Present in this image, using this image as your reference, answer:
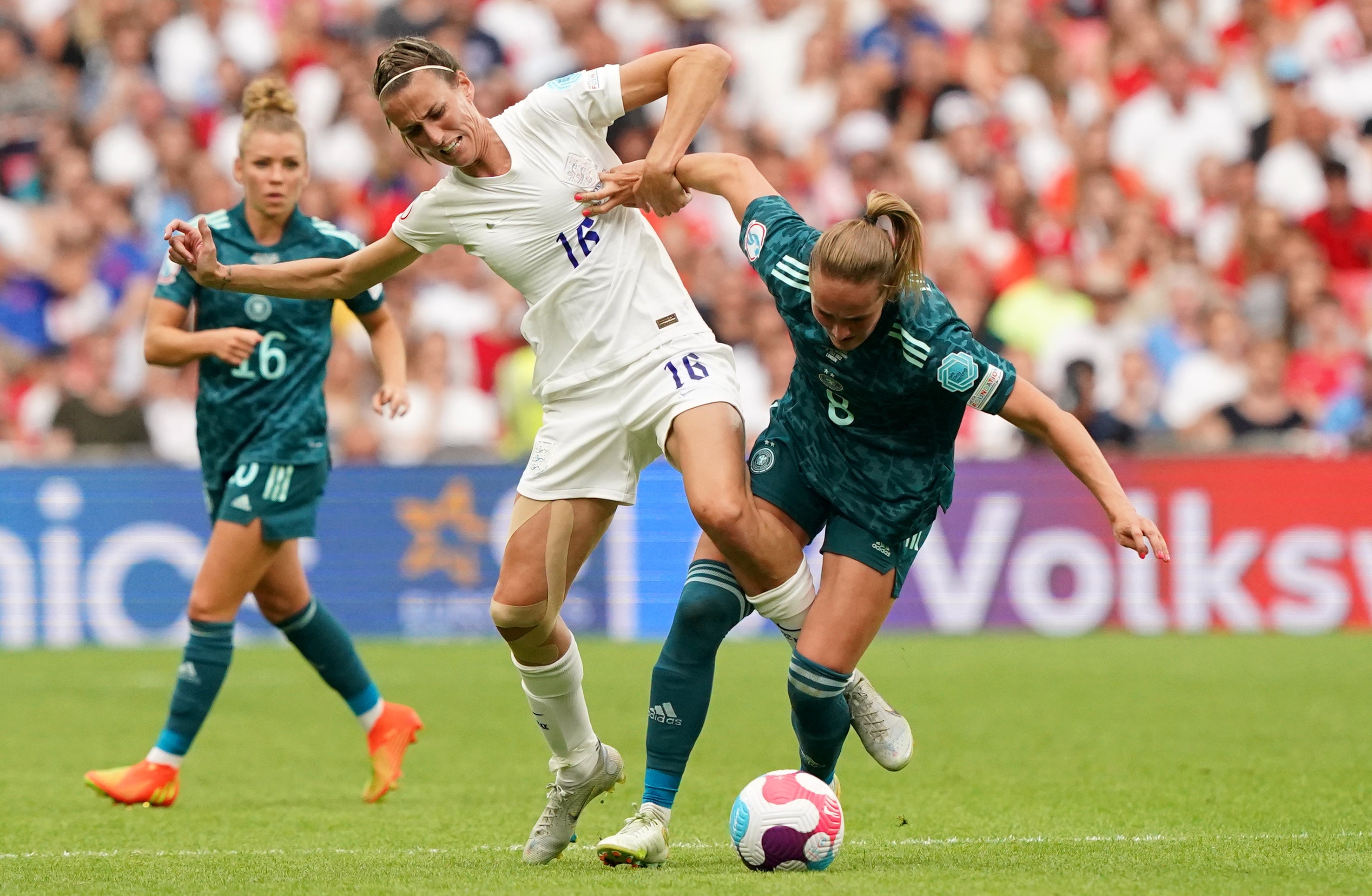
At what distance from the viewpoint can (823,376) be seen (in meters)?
5.67

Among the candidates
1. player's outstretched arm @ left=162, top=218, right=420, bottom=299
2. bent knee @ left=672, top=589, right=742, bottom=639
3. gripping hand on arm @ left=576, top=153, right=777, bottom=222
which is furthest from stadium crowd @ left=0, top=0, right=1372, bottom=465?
bent knee @ left=672, top=589, right=742, bottom=639

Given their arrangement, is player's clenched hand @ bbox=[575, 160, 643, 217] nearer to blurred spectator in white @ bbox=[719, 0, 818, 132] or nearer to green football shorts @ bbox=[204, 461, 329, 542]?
green football shorts @ bbox=[204, 461, 329, 542]

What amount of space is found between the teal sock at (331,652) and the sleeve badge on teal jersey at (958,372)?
3.20 metres

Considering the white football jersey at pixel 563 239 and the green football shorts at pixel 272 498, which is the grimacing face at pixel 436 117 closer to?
the white football jersey at pixel 563 239

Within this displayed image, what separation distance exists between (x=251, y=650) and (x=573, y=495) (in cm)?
738

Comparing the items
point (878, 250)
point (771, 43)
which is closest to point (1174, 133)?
point (771, 43)

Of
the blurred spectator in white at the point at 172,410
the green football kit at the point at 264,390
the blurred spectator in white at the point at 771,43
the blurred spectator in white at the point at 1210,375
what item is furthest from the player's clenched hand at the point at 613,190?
the blurred spectator in white at the point at 771,43

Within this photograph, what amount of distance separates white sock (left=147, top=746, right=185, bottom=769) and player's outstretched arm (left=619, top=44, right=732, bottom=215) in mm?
2987

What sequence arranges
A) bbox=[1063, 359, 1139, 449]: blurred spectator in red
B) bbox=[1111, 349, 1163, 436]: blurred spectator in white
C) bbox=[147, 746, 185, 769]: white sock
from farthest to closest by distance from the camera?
bbox=[1111, 349, 1163, 436]: blurred spectator in white → bbox=[1063, 359, 1139, 449]: blurred spectator in red → bbox=[147, 746, 185, 769]: white sock

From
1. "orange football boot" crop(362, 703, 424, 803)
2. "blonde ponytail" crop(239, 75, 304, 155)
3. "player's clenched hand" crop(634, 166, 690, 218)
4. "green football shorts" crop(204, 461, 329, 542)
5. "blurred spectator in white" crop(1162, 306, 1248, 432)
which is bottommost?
"blurred spectator in white" crop(1162, 306, 1248, 432)

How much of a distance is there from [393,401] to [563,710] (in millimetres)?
1815

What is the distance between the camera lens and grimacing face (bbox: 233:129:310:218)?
718cm

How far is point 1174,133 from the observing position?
1617 centimetres

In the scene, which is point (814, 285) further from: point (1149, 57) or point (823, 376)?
point (1149, 57)
